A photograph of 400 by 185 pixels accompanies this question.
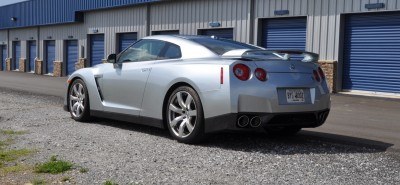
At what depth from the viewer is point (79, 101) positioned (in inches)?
336

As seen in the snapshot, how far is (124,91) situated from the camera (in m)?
7.61

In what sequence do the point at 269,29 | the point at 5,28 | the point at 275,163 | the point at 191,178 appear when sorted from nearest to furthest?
the point at 191,178 → the point at 275,163 → the point at 269,29 → the point at 5,28

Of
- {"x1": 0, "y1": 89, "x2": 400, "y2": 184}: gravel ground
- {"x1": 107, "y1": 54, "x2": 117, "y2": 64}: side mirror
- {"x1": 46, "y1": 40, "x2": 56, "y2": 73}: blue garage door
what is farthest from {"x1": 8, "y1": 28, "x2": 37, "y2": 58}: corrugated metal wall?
{"x1": 0, "y1": 89, "x2": 400, "y2": 184}: gravel ground

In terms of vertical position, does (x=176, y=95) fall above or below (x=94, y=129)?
above

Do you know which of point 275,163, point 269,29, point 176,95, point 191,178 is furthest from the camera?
point 269,29

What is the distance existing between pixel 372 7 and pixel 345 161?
1080cm

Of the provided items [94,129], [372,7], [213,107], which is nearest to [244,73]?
[213,107]

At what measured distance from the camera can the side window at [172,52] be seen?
705 cm

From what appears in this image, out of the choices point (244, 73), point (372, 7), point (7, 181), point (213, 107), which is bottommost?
point (7, 181)

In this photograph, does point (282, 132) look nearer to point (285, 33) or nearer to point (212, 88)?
point (212, 88)

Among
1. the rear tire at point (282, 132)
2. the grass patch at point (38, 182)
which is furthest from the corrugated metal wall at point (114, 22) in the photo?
the grass patch at point (38, 182)

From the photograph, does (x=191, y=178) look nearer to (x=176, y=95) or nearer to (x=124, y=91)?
(x=176, y=95)

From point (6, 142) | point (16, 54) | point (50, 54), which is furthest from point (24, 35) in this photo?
point (6, 142)

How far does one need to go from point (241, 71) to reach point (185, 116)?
0.96 m
